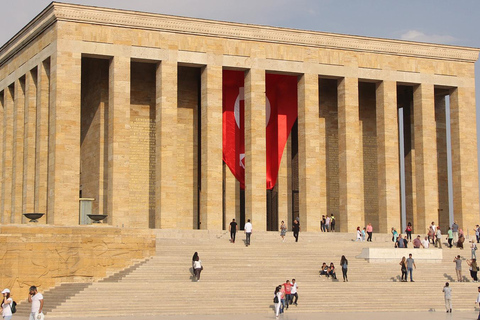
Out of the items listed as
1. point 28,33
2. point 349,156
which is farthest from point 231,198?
point 28,33

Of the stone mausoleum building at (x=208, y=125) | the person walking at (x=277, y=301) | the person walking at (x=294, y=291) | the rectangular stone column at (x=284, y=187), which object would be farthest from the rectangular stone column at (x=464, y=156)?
the person walking at (x=277, y=301)

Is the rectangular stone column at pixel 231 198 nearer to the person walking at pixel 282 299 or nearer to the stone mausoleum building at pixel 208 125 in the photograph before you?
the stone mausoleum building at pixel 208 125

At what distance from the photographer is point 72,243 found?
28.4 metres

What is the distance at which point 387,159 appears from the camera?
42.7m

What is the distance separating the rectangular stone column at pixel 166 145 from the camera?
38344mm

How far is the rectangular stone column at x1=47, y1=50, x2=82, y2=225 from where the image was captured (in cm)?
3656

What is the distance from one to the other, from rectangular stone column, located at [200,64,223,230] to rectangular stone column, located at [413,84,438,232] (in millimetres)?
11240

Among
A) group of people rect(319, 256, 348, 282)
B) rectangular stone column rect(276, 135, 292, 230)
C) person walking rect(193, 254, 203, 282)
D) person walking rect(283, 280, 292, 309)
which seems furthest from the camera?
rectangular stone column rect(276, 135, 292, 230)

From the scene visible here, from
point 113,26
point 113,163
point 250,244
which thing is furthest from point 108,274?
point 113,26

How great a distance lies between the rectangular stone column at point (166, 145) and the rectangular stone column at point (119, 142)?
4.94 ft

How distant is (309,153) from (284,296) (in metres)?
17.0

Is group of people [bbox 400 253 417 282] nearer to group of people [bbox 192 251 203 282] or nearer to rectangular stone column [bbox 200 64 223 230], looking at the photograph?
group of people [bbox 192 251 203 282]

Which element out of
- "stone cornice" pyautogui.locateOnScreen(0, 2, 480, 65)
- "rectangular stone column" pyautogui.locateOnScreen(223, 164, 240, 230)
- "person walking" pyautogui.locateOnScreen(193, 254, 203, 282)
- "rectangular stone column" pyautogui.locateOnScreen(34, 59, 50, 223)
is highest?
"stone cornice" pyautogui.locateOnScreen(0, 2, 480, 65)

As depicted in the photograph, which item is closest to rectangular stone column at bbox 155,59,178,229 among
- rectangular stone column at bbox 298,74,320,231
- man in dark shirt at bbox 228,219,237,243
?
man in dark shirt at bbox 228,219,237,243
